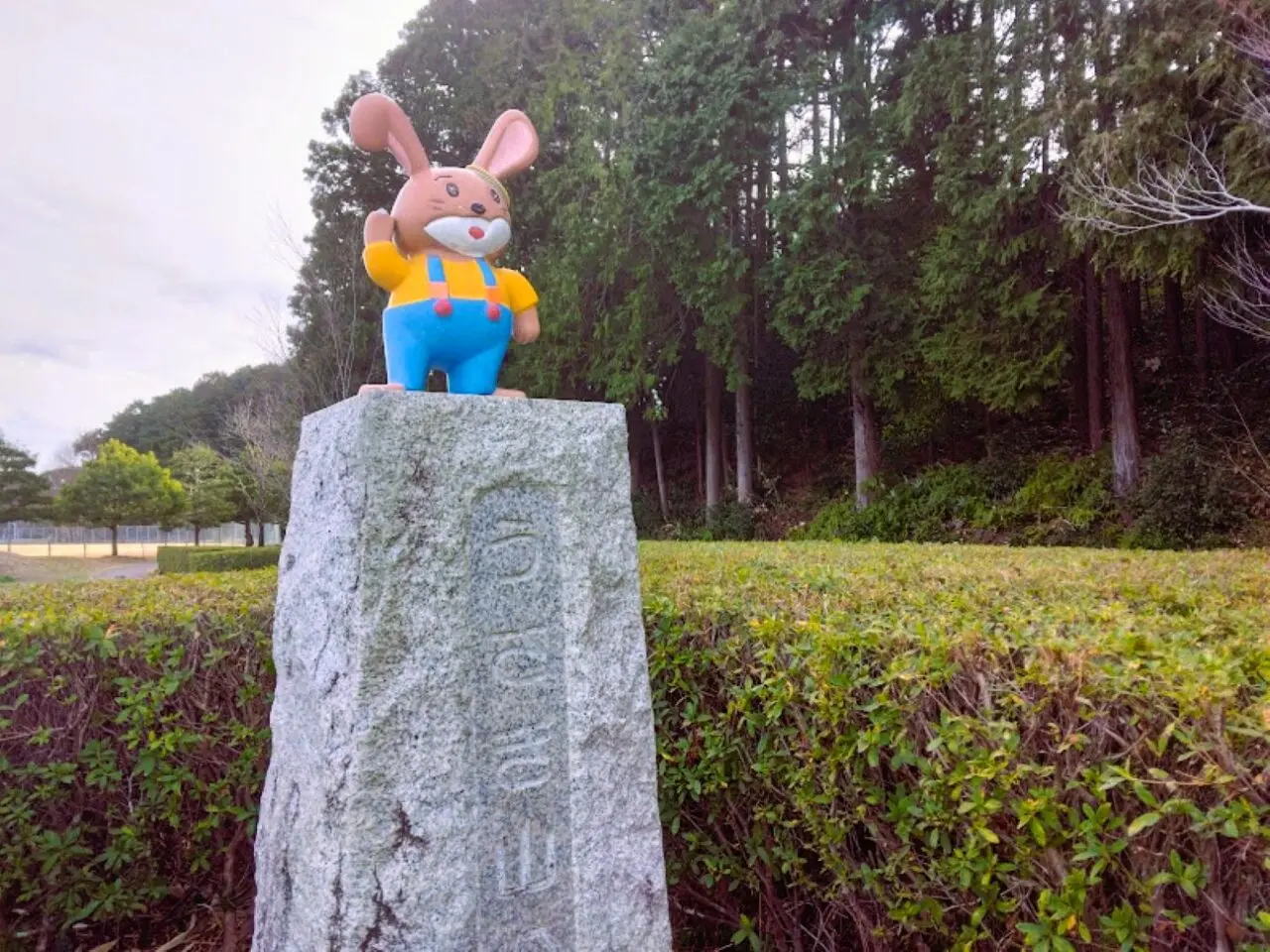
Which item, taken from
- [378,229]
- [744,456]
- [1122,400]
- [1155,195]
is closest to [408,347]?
[378,229]

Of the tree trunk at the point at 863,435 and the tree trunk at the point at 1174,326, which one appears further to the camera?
the tree trunk at the point at 863,435

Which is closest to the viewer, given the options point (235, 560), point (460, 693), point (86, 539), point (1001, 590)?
point (460, 693)

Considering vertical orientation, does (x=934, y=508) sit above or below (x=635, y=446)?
below

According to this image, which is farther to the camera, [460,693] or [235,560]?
[235,560]

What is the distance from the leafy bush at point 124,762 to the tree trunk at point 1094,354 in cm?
1039

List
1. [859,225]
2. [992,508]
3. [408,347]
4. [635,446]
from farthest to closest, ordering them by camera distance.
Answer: [635,446] → [859,225] → [992,508] → [408,347]

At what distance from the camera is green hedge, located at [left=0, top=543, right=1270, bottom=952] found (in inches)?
58.9

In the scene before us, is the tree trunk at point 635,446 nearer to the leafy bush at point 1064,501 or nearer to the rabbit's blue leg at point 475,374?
the leafy bush at point 1064,501

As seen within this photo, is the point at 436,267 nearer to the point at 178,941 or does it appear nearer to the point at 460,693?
the point at 460,693

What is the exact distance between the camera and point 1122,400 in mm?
9133

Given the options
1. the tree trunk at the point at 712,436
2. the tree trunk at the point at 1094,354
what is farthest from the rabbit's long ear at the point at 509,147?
the tree trunk at the point at 712,436

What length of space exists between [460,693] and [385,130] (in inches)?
68.4

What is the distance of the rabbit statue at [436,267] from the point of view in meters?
2.30

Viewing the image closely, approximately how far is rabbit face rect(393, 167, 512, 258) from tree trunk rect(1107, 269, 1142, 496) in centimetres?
910
